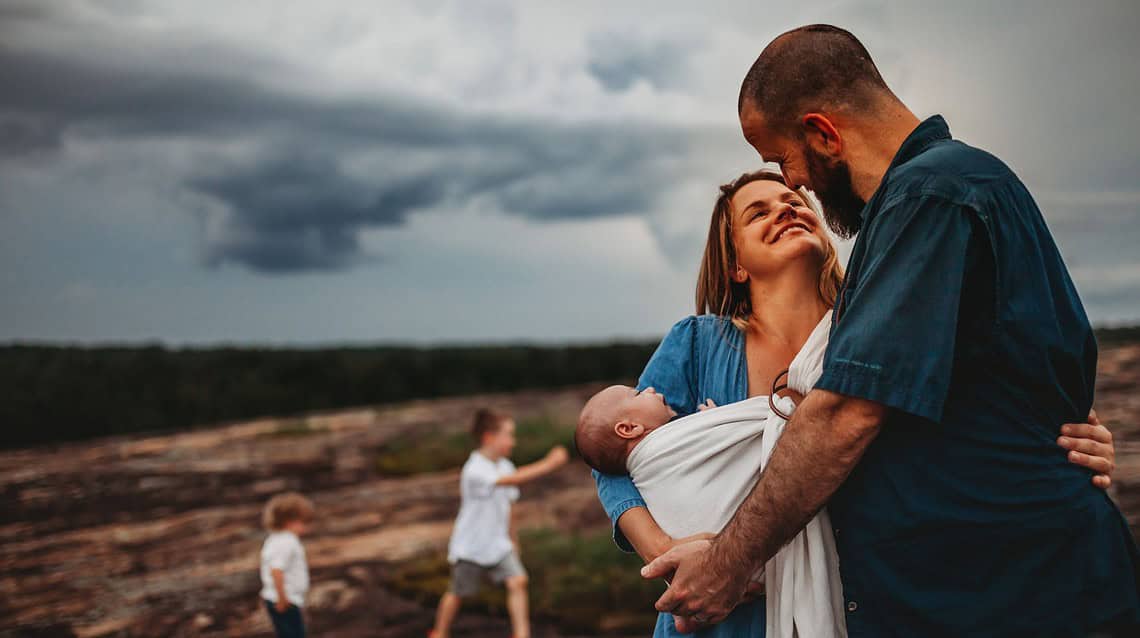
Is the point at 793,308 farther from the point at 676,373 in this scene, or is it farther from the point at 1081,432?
the point at 1081,432

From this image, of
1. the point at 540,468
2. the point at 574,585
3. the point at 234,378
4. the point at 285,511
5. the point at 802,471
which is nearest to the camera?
the point at 802,471

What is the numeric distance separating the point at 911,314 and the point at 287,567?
468 cm

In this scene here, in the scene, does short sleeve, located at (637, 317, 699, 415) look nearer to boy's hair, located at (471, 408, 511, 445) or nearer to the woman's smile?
the woman's smile

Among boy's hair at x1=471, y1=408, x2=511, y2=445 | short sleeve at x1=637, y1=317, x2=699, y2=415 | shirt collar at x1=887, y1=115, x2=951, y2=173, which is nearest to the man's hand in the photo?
short sleeve at x1=637, y1=317, x2=699, y2=415

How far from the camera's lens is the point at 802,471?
70.2 inches

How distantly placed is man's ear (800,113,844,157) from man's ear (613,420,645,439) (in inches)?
29.2

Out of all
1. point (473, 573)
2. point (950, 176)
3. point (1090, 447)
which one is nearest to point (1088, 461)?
point (1090, 447)

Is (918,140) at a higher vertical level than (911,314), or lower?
higher

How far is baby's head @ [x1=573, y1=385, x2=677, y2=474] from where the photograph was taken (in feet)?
7.47

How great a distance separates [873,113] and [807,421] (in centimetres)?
65

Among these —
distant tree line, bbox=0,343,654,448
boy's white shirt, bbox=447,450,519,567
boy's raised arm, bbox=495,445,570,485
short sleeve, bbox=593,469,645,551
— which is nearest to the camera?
short sleeve, bbox=593,469,645,551

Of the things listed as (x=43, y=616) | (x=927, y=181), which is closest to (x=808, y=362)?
(x=927, y=181)

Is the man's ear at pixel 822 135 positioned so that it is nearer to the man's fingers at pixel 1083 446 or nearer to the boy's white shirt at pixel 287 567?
the man's fingers at pixel 1083 446

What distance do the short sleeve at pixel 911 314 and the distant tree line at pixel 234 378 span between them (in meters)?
17.1
